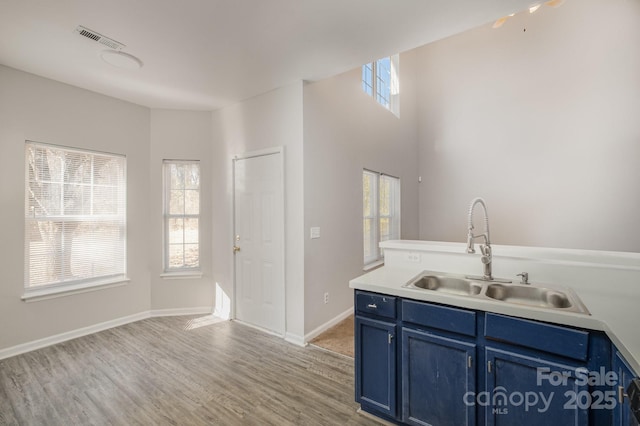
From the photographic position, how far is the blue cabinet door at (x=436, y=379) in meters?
1.56

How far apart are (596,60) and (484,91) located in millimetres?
1608

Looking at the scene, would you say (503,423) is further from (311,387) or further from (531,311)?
(311,387)

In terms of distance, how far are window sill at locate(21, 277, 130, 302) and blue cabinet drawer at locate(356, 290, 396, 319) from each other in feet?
10.5

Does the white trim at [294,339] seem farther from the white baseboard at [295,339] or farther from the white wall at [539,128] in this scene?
the white wall at [539,128]

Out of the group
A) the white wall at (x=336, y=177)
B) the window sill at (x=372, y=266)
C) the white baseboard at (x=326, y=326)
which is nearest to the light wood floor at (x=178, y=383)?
the white baseboard at (x=326, y=326)

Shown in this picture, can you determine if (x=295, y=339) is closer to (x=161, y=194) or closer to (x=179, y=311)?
(x=179, y=311)

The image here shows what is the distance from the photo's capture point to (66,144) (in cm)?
313

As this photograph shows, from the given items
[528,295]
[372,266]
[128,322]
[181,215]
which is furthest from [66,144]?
[528,295]

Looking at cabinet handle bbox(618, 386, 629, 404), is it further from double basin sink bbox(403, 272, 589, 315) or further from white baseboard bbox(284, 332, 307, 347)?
white baseboard bbox(284, 332, 307, 347)

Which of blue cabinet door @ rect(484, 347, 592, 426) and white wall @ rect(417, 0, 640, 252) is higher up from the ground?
white wall @ rect(417, 0, 640, 252)

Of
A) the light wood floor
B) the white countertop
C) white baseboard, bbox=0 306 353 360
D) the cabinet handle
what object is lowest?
the light wood floor

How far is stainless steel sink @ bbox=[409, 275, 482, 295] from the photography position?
194 cm

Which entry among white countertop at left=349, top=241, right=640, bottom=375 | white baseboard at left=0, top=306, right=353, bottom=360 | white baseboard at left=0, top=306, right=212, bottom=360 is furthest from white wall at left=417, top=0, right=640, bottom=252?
white baseboard at left=0, top=306, right=212, bottom=360

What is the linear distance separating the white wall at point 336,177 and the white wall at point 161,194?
1662 mm
